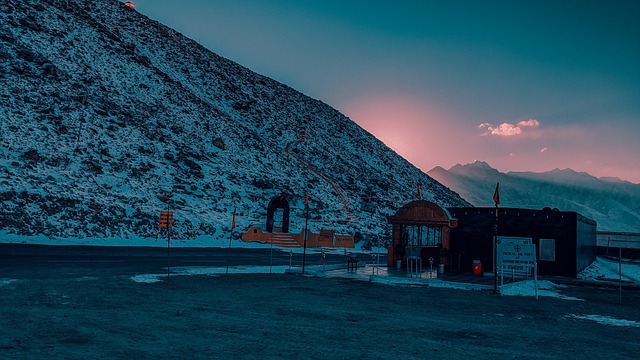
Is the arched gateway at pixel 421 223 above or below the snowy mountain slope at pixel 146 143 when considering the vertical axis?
below

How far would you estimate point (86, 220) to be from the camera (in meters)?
37.7

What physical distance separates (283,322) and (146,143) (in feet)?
163

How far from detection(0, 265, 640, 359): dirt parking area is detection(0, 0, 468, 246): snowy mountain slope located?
24.7 metres

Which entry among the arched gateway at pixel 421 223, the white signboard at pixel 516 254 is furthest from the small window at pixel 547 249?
the white signboard at pixel 516 254

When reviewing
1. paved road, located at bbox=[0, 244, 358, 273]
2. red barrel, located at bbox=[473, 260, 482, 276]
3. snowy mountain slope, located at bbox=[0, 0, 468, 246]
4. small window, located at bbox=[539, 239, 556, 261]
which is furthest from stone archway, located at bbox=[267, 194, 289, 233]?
small window, located at bbox=[539, 239, 556, 261]

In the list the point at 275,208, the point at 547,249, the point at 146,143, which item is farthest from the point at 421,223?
the point at 146,143

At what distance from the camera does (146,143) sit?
56.3m

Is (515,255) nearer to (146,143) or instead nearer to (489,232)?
(489,232)

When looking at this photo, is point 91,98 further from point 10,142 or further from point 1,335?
point 1,335

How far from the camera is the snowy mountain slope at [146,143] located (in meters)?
40.9

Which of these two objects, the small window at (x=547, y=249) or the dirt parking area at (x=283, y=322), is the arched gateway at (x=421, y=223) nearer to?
the small window at (x=547, y=249)

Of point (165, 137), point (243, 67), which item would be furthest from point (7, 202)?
point (243, 67)

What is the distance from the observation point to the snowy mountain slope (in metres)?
40.9

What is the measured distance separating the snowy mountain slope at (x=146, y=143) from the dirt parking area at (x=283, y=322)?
24.7m
